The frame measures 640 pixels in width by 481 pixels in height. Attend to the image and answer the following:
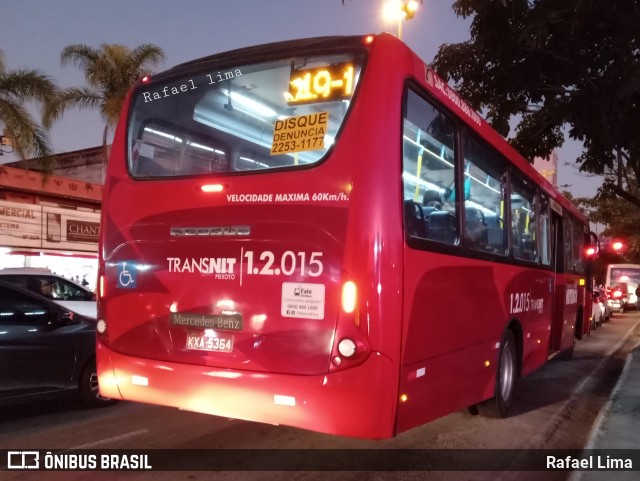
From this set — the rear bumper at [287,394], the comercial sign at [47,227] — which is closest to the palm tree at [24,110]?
the comercial sign at [47,227]

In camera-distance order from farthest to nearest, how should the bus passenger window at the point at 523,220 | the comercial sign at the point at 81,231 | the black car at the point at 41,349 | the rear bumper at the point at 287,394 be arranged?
the comercial sign at the point at 81,231 → the bus passenger window at the point at 523,220 → the black car at the point at 41,349 → the rear bumper at the point at 287,394

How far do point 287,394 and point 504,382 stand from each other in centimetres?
366

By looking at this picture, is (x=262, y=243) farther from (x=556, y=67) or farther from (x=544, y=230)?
(x=556, y=67)

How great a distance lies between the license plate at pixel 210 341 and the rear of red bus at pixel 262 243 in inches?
0.4

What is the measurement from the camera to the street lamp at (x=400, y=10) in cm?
1347

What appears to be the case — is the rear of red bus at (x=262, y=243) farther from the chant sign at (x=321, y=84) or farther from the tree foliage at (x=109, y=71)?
the tree foliage at (x=109, y=71)

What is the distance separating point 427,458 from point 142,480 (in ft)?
8.16

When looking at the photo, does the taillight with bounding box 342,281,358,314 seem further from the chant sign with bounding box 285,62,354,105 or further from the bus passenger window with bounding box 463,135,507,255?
the bus passenger window with bounding box 463,135,507,255

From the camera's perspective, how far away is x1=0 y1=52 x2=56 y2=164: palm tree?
18.0m

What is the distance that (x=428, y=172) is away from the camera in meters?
4.91

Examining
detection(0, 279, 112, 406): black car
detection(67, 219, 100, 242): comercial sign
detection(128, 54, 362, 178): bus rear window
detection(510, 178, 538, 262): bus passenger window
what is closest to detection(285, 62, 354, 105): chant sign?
detection(128, 54, 362, 178): bus rear window

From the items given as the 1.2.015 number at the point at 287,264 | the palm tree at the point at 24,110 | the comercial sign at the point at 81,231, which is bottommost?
the 1.2.015 number at the point at 287,264

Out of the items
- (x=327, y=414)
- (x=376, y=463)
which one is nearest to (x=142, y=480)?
(x=327, y=414)

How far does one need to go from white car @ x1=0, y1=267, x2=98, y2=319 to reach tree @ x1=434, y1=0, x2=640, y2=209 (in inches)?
379
